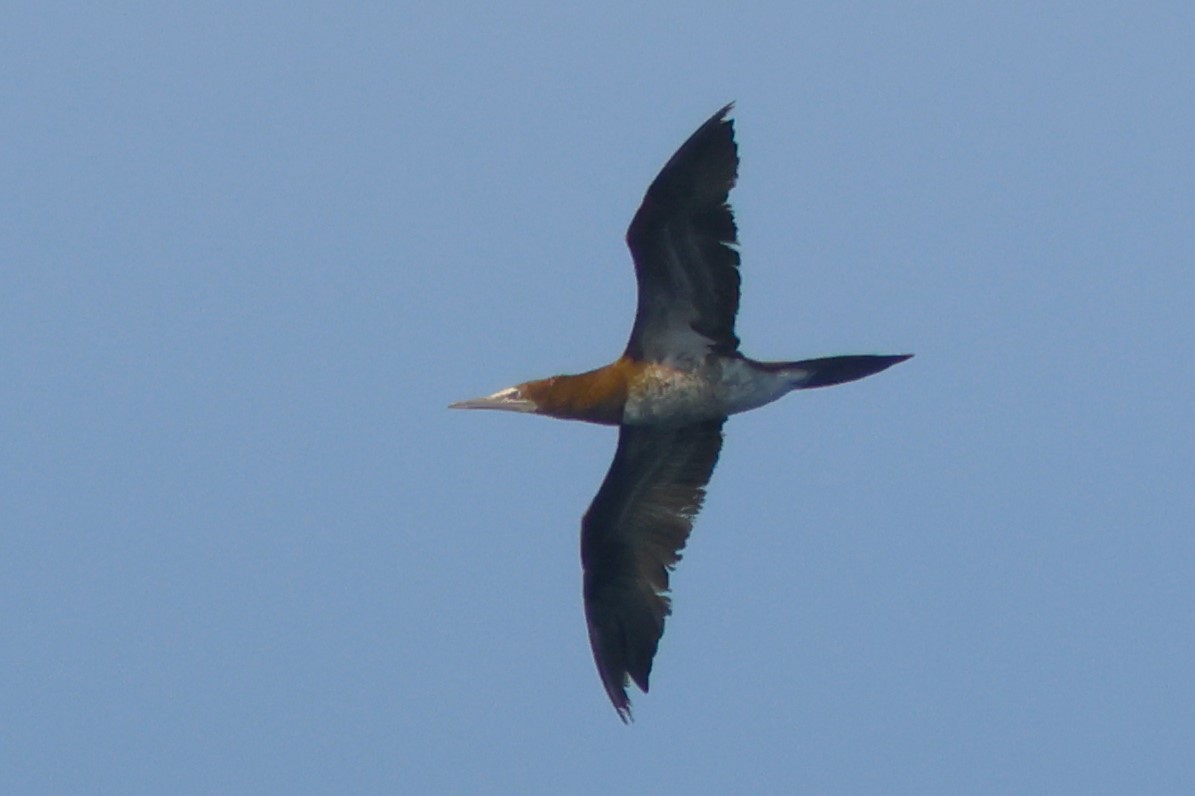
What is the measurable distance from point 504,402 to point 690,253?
6.35 feet

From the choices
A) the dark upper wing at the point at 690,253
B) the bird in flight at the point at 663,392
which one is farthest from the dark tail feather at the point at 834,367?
the dark upper wing at the point at 690,253

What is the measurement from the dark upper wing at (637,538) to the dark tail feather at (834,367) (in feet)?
3.09

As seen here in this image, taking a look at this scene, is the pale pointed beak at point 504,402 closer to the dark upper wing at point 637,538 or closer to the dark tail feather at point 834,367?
the dark upper wing at point 637,538

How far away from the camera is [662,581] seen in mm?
13727

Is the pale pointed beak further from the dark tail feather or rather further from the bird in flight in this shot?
the dark tail feather

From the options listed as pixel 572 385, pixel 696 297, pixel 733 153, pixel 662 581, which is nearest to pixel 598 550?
pixel 662 581

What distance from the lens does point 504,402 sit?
13.4 meters

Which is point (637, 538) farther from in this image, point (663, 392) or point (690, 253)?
Answer: point (690, 253)

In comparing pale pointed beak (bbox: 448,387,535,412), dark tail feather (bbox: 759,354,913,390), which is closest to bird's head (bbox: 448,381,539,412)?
pale pointed beak (bbox: 448,387,535,412)

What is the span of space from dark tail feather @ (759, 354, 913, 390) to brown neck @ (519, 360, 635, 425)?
1.04 metres

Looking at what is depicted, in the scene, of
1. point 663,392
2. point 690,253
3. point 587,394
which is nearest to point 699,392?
point 663,392

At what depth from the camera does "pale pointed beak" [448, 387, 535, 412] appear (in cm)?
1338

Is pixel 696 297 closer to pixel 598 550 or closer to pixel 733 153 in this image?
pixel 733 153

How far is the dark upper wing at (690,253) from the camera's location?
39.4ft
